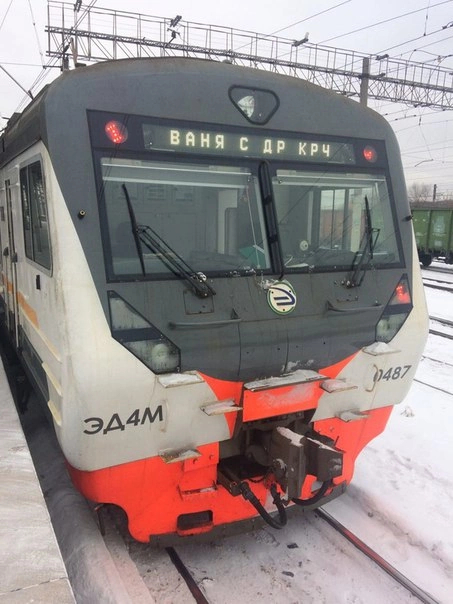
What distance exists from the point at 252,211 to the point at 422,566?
8.64 ft

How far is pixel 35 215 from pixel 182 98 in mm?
1249

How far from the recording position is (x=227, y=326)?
305 centimetres

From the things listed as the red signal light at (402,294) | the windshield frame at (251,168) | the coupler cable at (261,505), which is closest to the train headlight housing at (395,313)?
the red signal light at (402,294)

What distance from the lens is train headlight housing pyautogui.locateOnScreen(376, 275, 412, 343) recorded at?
3.58 m

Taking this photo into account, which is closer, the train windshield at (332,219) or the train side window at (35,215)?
the train side window at (35,215)

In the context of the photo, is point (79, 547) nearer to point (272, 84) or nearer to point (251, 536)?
point (251, 536)

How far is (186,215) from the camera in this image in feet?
10.3

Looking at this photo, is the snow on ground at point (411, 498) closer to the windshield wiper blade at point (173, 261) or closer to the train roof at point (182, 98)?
the windshield wiper blade at point (173, 261)

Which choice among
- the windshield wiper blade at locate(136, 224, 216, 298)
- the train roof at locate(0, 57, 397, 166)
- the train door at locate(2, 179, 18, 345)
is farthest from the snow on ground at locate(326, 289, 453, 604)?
the train door at locate(2, 179, 18, 345)

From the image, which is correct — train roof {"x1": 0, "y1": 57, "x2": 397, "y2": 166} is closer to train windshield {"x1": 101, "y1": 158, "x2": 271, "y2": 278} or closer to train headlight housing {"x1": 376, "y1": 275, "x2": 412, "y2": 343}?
train windshield {"x1": 101, "y1": 158, "x2": 271, "y2": 278}

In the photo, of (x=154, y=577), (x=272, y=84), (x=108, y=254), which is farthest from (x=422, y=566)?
(x=272, y=84)

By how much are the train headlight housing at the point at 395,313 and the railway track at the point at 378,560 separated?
1.46m

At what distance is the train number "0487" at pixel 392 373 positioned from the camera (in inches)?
144

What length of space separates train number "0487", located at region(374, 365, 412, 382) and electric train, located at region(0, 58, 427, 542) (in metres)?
0.01
